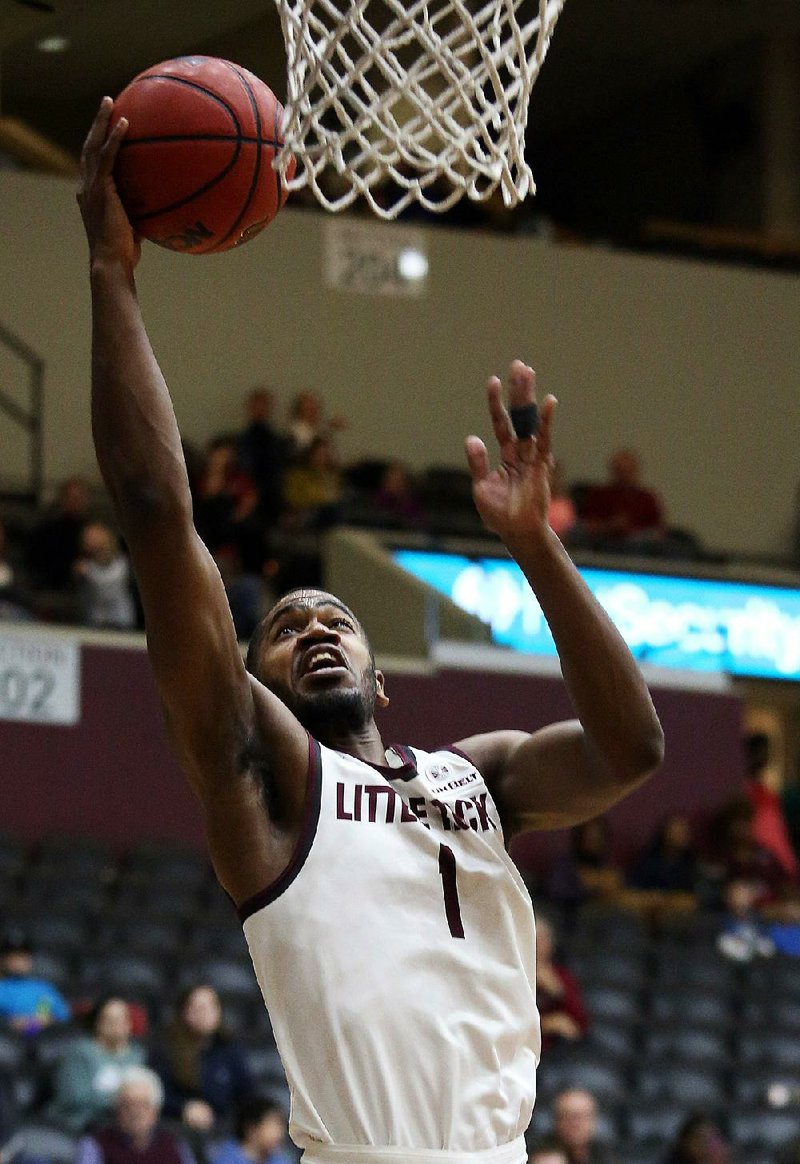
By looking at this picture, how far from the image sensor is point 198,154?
311cm

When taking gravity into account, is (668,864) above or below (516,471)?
below

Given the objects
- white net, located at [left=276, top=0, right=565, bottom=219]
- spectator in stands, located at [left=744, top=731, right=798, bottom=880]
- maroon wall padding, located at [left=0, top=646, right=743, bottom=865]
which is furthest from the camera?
spectator in stands, located at [left=744, top=731, right=798, bottom=880]

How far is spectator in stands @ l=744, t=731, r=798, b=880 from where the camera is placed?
13227 millimetres

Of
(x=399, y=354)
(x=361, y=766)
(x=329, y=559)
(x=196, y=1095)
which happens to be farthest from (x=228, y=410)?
(x=361, y=766)

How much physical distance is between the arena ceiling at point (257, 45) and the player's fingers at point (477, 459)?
2.98 ft

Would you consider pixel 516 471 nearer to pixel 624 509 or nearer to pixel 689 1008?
pixel 689 1008

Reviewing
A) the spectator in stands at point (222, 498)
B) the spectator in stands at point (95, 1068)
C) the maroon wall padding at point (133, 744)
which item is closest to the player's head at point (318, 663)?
the spectator in stands at point (95, 1068)

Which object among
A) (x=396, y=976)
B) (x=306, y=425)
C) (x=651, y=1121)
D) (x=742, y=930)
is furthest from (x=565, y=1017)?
(x=396, y=976)

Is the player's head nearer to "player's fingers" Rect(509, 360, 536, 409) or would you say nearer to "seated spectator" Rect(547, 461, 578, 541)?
"player's fingers" Rect(509, 360, 536, 409)

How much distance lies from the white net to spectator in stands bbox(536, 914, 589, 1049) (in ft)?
21.5

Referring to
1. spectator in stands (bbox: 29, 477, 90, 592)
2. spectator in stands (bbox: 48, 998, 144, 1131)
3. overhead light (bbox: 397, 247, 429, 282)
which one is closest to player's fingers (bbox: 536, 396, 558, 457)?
spectator in stands (bbox: 48, 998, 144, 1131)

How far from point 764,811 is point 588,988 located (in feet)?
11.1

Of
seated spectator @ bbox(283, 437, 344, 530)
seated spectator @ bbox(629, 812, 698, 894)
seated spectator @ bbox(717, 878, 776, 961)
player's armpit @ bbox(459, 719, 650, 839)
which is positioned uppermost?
player's armpit @ bbox(459, 719, 650, 839)

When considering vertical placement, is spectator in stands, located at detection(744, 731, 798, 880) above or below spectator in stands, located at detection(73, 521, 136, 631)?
below
